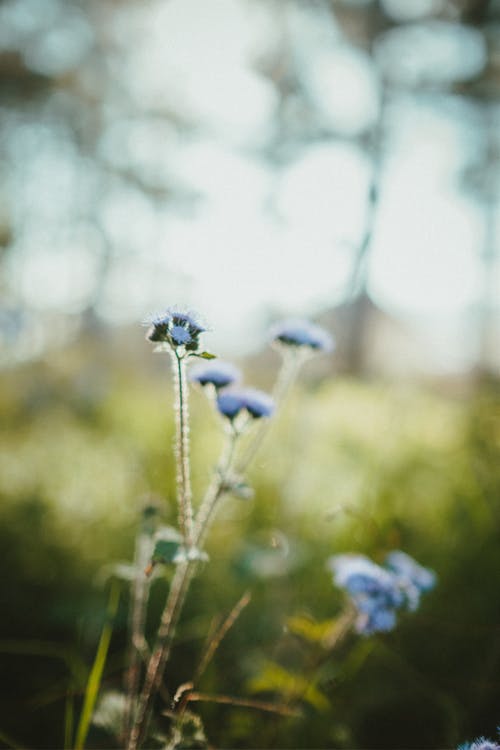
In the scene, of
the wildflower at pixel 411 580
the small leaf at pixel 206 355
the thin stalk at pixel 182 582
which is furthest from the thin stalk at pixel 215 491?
the wildflower at pixel 411 580

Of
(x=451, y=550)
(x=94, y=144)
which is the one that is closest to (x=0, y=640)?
(x=451, y=550)

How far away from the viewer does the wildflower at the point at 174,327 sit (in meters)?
0.93

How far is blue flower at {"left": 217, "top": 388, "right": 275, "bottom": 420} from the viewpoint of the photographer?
104 cm

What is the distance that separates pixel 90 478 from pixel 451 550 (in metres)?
1.96

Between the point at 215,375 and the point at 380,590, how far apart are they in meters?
0.63

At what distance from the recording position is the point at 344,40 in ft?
13.2

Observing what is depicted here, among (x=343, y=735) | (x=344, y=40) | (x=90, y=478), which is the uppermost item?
(x=344, y=40)

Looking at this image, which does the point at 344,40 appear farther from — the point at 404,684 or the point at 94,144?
the point at 94,144

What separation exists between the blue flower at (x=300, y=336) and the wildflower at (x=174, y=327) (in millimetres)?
345

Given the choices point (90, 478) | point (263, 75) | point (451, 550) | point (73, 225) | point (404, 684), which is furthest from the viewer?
point (73, 225)

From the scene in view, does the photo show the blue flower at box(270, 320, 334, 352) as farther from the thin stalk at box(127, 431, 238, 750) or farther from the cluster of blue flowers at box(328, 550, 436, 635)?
the cluster of blue flowers at box(328, 550, 436, 635)

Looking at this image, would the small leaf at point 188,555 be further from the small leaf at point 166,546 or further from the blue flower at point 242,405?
the blue flower at point 242,405

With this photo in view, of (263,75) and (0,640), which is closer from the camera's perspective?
(0,640)

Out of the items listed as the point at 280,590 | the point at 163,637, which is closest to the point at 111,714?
the point at 163,637
